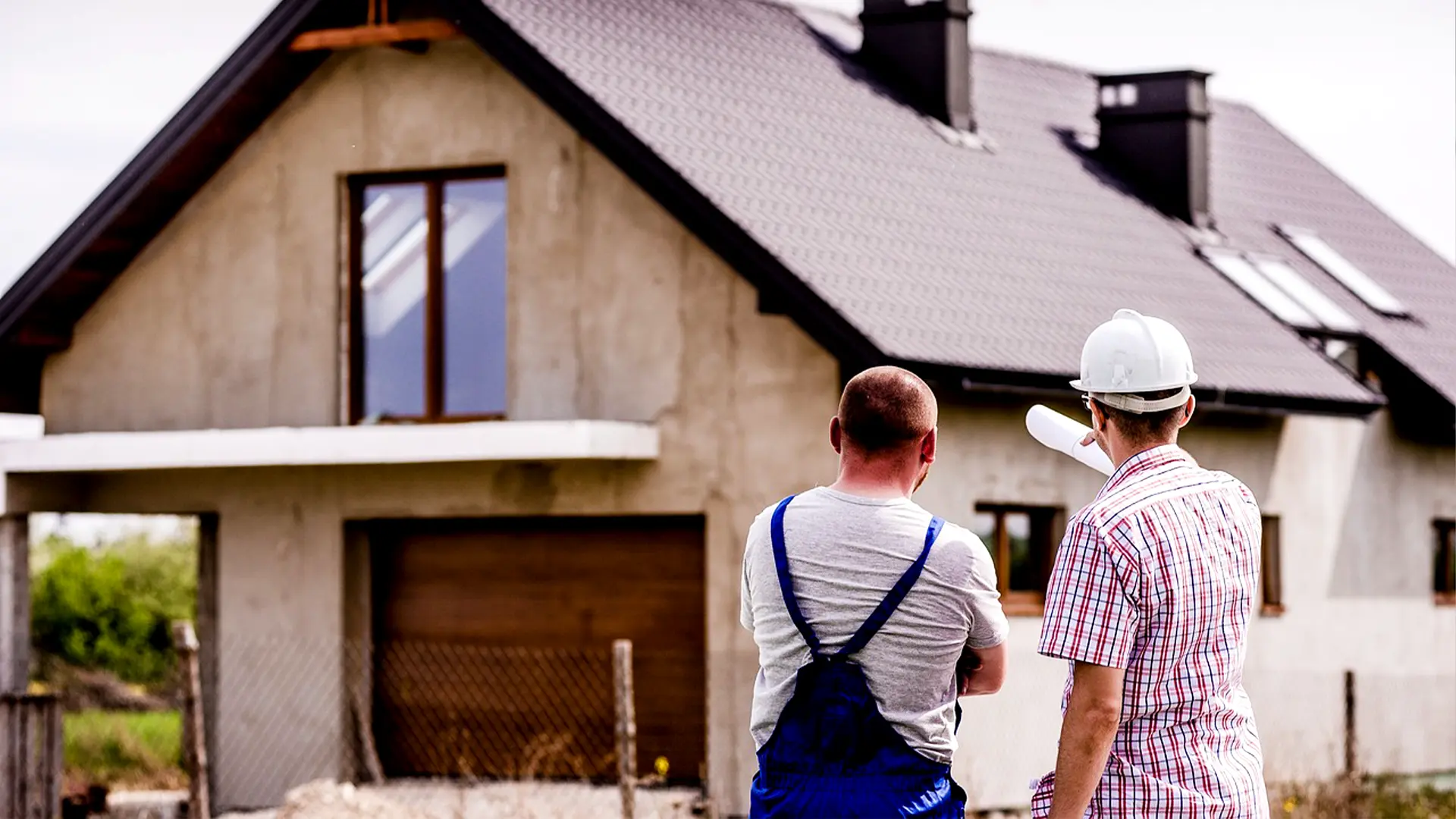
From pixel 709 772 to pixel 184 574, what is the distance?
18.2 metres

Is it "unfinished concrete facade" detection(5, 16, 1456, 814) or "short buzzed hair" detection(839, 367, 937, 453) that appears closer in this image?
"short buzzed hair" detection(839, 367, 937, 453)

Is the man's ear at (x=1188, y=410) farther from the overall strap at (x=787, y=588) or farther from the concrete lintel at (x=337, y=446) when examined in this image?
the concrete lintel at (x=337, y=446)

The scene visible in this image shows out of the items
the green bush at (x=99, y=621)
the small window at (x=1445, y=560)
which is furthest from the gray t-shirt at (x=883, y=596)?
the green bush at (x=99, y=621)

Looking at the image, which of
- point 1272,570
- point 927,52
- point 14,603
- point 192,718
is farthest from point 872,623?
point 927,52

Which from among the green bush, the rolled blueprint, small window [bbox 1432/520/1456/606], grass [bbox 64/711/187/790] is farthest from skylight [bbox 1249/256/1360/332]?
the green bush

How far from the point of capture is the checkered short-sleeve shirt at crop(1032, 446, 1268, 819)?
3.88 m

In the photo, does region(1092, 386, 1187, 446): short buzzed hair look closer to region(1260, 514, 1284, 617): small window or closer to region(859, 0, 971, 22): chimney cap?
region(1260, 514, 1284, 617): small window

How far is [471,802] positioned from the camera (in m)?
13.0

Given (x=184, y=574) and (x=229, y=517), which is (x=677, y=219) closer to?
(x=229, y=517)

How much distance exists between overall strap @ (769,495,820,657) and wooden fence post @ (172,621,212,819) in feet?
24.3

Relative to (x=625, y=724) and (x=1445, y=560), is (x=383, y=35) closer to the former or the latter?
(x=625, y=724)

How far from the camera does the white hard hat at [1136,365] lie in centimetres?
408

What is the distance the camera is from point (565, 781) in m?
13.7

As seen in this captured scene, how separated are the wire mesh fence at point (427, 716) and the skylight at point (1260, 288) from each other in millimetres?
5803
